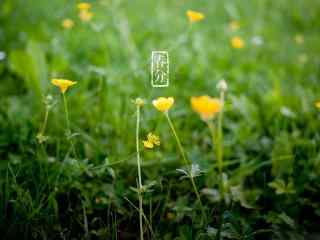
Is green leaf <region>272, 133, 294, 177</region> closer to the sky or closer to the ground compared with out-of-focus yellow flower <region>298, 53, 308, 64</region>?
closer to the ground

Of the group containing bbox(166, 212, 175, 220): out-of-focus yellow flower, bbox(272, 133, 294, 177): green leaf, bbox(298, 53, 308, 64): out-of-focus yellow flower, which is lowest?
bbox(166, 212, 175, 220): out-of-focus yellow flower

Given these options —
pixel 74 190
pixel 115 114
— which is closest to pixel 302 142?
pixel 115 114

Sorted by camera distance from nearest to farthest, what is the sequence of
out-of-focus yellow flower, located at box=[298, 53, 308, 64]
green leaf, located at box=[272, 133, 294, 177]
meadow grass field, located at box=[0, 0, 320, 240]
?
meadow grass field, located at box=[0, 0, 320, 240]
green leaf, located at box=[272, 133, 294, 177]
out-of-focus yellow flower, located at box=[298, 53, 308, 64]

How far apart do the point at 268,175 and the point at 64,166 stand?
96 centimetres

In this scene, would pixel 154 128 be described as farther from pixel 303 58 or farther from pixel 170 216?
pixel 303 58

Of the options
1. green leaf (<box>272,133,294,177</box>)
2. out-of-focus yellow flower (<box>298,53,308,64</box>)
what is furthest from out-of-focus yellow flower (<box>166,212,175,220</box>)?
out-of-focus yellow flower (<box>298,53,308,64</box>)

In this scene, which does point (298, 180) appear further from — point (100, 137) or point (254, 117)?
point (100, 137)

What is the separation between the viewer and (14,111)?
1.99m

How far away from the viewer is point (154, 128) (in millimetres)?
1662

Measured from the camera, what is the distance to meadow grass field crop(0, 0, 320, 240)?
140 cm

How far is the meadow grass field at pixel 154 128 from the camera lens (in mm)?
1401

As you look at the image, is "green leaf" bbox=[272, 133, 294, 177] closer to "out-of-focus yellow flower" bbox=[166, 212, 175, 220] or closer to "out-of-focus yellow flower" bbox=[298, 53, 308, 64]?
"out-of-focus yellow flower" bbox=[166, 212, 175, 220]

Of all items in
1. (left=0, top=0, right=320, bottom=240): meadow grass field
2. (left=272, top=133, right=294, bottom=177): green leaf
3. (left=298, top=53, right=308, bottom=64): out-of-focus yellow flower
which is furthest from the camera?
(left=298, top=53, right=308, bottom=64): out-of-focus yellow flower

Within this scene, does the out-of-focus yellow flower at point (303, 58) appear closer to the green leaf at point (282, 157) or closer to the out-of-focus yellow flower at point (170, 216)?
the green leaf at point (282, 157)
